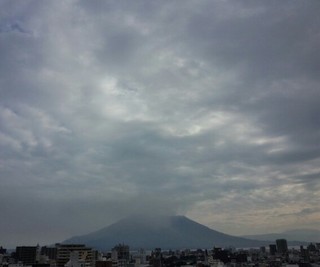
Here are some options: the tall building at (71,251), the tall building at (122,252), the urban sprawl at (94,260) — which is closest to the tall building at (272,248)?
the urban sprawl at (94,260)

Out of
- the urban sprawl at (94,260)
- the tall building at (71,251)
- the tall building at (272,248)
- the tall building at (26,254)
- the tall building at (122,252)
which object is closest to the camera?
the urban sprawl at (94,260)

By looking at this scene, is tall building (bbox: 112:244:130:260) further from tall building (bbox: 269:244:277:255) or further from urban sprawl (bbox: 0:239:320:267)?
tall building (bbox: 269:244:277:255)

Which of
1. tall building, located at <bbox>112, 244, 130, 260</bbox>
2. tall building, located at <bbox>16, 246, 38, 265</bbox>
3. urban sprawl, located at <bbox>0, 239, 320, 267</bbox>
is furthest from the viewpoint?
tall building, located at <bbox>112, 244, 130, 260</bbox>

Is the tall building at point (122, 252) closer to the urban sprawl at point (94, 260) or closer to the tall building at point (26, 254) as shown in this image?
the urban sprawl at point (94, 260)

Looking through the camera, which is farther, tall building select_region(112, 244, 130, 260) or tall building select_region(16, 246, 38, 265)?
tall building select_region(112, 244, 130, 260)

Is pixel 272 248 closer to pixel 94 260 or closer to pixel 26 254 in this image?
pixel 94 260

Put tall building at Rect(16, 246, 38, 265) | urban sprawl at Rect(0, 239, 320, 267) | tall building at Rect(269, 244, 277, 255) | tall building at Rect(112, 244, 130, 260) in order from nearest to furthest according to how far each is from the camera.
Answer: urban sprawl at Rect(0, 239, 320, 267), tall building at Rect(16, 246, 38, 265), tall building at Rect(112, 244, 130, 260), tall building at Rect(269, 244, 277, 255)

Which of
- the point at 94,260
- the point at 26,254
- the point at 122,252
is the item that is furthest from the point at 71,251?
the point at 122,252

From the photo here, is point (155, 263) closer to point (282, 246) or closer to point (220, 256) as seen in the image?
point (220, 256)

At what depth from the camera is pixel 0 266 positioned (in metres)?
72.9

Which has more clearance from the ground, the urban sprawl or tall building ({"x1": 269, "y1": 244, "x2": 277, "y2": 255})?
tall building ({"x1": 269, "y1": 244, "x2": 277, "y2": 255})

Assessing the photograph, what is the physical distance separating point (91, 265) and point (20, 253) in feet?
143

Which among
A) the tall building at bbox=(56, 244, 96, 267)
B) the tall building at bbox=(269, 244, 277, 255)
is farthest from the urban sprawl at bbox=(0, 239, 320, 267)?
the tall building at bbox=(269, 244, 277, 255)

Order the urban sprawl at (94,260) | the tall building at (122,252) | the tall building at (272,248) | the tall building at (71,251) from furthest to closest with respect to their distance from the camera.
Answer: the tall building at (272,248) → the tall building at (122,252) → the tall building at (71,251) → the urban sprawl at (94,260)
